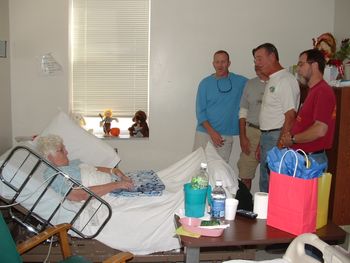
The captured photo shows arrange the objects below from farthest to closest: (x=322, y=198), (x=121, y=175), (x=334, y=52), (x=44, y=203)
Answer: (x=334, y=52), (x=121, y=175), (x=44, y=203), (x=322, y=198)

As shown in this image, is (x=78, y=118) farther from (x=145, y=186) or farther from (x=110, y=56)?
(x=145, y=186)

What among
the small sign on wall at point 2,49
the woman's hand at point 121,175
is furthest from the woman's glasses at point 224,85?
the small sign on wall at point 2,49

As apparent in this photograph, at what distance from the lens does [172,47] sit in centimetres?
401

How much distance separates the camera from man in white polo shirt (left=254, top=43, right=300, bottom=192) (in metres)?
3.01

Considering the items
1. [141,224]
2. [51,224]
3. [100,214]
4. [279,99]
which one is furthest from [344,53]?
[51,224]

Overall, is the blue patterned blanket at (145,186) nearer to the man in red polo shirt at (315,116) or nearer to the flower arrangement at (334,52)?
the man in red polo shirt at (315,116)

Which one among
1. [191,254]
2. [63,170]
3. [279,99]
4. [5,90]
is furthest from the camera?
[5,90]

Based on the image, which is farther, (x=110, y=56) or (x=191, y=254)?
(x=110, y=56)

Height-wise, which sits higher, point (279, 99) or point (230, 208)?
point (279, 99)

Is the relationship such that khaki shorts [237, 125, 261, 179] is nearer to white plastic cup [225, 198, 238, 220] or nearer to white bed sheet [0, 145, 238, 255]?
white bed sheet [0, 145, 238, 255]

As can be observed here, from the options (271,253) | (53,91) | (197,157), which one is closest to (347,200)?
(271,253)

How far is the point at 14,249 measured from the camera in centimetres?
174

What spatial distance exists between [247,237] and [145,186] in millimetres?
1214

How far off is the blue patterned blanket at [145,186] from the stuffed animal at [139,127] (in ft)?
3.75
